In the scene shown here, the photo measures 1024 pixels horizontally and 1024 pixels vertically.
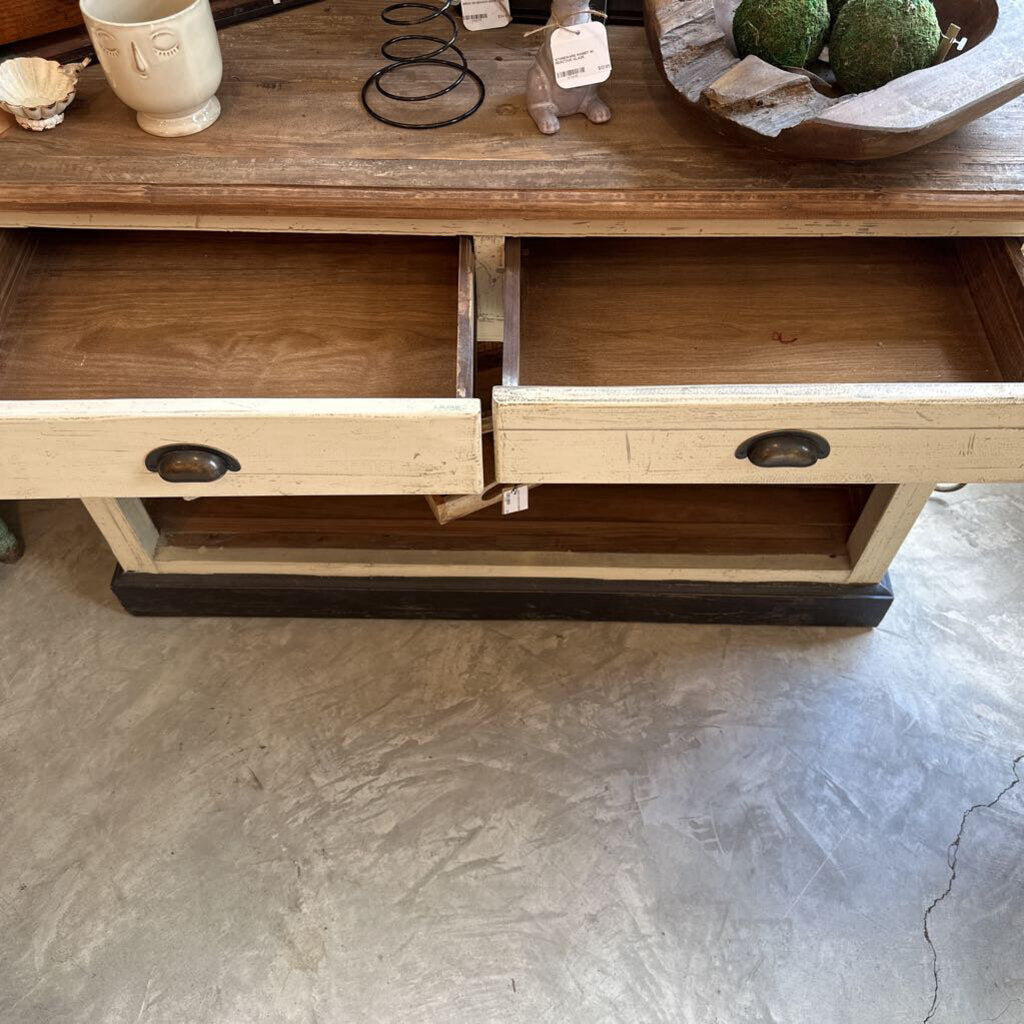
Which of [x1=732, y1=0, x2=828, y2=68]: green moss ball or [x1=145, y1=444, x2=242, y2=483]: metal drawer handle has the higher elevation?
[x1=732, y1=0, x2=828, y2=68]: green moss ball

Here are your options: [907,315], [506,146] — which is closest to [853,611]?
[907,315]

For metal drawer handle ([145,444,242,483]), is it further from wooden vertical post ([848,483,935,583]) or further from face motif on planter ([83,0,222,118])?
wooden vertical post ([848,483,935,583])

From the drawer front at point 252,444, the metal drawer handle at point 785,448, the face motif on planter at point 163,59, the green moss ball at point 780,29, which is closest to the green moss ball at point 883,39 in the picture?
the green moss ball at point 780,29

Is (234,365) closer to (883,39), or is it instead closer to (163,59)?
(163,59)

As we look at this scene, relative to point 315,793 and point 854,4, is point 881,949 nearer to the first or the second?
point 315,793

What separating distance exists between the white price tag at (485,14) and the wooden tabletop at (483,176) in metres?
0.13

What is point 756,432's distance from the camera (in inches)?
32.2

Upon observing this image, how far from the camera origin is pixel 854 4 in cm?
86

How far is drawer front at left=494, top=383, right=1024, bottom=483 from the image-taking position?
31.1 inches

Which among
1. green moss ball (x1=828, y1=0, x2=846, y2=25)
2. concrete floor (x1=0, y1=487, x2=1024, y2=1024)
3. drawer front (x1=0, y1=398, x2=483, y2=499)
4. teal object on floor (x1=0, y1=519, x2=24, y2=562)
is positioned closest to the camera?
drawer front (x1=0, y1=398, x2=483, y2=499)

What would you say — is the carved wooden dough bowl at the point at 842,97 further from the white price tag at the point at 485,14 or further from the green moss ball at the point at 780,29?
the white price tag at the point at 485,14

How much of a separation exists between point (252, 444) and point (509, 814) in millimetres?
558

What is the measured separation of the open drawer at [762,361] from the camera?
31.3 inches

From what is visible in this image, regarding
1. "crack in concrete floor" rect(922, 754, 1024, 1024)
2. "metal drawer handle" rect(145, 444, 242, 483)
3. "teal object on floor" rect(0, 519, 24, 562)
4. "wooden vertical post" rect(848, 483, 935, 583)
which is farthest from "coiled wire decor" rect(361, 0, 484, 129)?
"crack in concrete floor" rect(922, 754, 1024, 1024)
